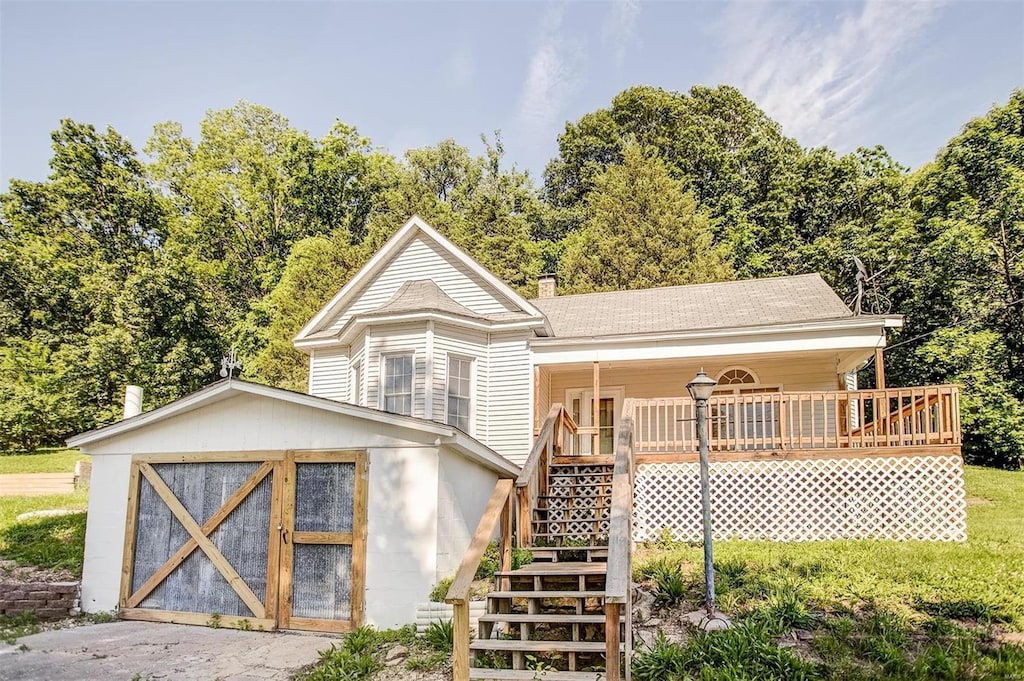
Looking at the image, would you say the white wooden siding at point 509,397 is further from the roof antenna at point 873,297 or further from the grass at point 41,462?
the roof antenna at point 873,297

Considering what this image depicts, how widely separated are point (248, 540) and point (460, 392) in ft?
17.6

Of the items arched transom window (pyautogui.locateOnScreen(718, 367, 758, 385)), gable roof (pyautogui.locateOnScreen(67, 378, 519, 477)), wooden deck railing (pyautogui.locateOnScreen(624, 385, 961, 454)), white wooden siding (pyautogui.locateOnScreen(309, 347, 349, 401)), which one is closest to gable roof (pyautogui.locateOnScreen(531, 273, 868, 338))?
arched transom window (pyautogui.locateOnScreen(718, 367, 758, 385))

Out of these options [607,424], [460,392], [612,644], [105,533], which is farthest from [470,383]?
[612,644]

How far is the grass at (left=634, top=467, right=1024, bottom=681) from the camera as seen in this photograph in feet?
18.2

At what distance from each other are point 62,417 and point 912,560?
2653cm

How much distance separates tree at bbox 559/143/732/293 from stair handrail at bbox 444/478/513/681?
813 inches

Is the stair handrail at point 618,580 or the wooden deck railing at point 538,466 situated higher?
the wooden deck railing at point 538,466

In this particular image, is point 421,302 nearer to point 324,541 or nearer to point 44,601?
point 324,541

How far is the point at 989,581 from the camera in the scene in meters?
7.30

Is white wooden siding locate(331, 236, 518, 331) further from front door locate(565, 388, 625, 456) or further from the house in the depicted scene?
front door locate(565, 388, 625, 456)

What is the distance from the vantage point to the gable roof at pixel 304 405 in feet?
25.5

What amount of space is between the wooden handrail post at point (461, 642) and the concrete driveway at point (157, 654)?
1663 mm

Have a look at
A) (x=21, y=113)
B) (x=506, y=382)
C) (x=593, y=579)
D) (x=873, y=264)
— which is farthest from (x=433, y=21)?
(x=873, y=264)

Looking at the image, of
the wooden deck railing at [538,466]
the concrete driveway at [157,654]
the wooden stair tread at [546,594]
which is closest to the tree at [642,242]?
the wooden deck railing at [538,466]
